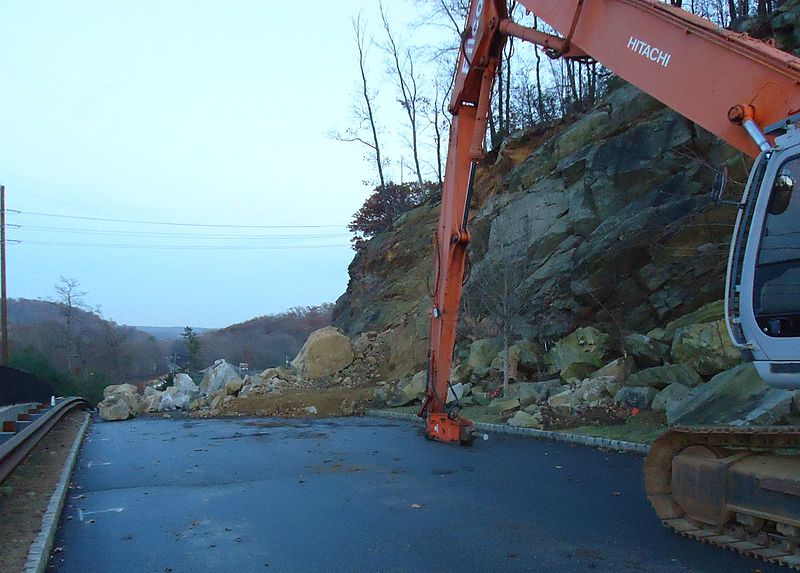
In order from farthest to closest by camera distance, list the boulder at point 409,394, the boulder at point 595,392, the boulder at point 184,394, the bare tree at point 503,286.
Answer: the boulder at point 184,394 → the boulder at point 409,394 → the bare tree at point 503,286 → the boulder at point 595,392

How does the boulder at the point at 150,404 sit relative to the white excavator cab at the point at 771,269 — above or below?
below

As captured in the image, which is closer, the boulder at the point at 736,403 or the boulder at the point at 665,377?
the boulder at the point at 736,403

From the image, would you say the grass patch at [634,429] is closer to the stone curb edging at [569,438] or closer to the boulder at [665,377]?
the stone curb edging at [569,438]

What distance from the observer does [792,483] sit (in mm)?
4723

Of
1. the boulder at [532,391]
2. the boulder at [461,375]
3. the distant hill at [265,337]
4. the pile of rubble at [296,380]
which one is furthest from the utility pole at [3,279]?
the distant hill at [265,337]

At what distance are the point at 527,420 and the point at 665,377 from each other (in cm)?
306

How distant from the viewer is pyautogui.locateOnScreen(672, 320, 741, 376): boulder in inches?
519

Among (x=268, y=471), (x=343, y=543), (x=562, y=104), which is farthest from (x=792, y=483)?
(x=562, y=104)

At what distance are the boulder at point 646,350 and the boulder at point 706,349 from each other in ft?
3.49

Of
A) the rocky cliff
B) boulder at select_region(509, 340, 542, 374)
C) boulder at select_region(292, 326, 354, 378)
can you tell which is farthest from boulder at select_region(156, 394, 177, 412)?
boulder at select_region(509, 340, 542, 374)

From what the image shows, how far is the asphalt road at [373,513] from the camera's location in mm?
5598

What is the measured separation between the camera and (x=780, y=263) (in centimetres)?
492

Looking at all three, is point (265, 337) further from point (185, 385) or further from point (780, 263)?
point (780, 263)

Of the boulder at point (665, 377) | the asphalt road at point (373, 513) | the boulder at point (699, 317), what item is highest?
the boulder at point (699, 317)
